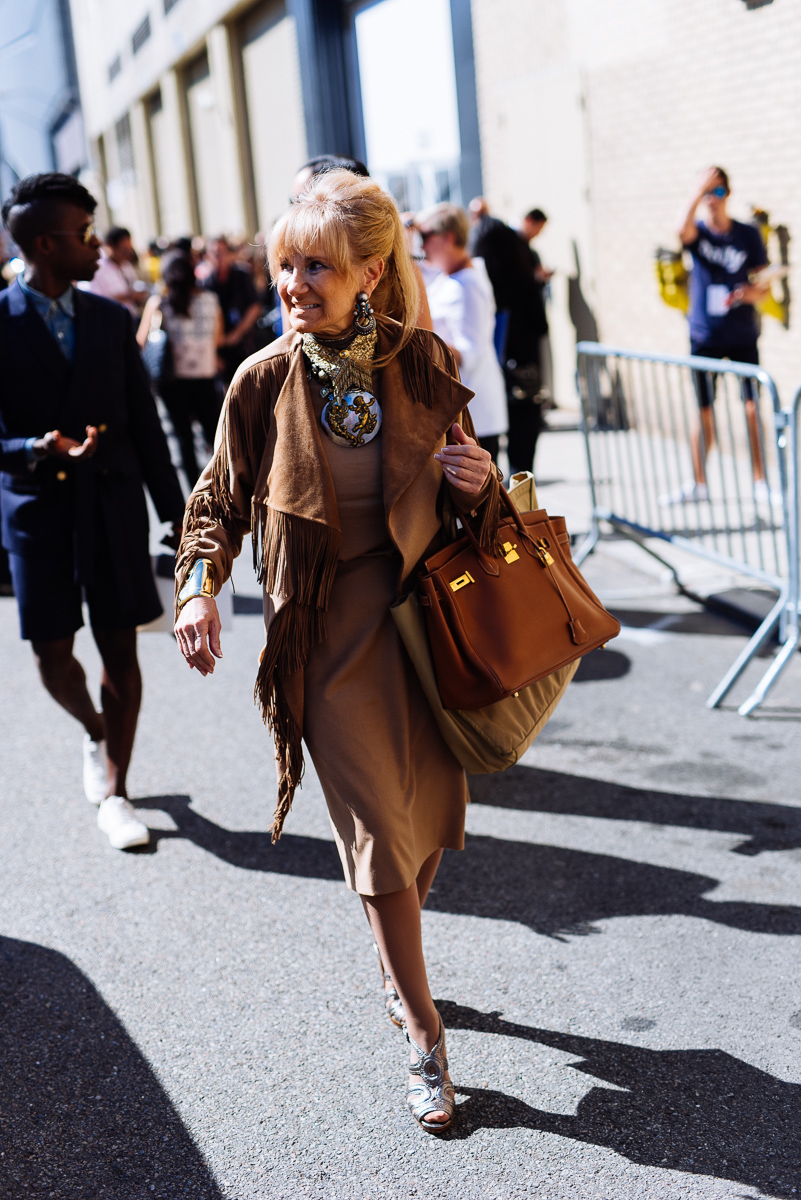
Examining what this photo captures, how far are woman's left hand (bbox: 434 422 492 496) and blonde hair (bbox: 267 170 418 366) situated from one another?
0.23 metres

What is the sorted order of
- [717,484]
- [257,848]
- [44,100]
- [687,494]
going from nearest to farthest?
[257,848] → [687,494] → [717,484] → [44,100]

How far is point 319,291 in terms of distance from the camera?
2430 millimetres

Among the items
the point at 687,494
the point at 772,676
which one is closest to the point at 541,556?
the point at 772,676

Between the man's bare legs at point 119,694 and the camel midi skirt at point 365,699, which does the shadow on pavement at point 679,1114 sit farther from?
the man's bare legs at point 119,694

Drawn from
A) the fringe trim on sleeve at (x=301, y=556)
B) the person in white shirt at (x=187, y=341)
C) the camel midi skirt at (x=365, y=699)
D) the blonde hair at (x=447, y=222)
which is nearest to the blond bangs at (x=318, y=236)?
the camel midi skirt at (x=365, y=699)

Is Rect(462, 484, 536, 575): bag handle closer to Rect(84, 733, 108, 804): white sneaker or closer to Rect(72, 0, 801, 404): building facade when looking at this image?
Rect(84, 733, 108, 804): white sneaker

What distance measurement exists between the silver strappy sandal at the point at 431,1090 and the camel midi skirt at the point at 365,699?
0.39m

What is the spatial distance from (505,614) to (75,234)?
2108 mm

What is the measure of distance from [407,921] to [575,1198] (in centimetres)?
64

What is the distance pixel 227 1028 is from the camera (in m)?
3.07

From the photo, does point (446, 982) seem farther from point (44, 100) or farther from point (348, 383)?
point (44, 100)

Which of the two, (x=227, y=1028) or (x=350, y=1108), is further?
(x=227, y=1028)

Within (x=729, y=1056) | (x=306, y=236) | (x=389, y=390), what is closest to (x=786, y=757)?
(x=729, y=1056)

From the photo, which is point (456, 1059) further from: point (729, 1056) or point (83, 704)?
point (83, 704)
